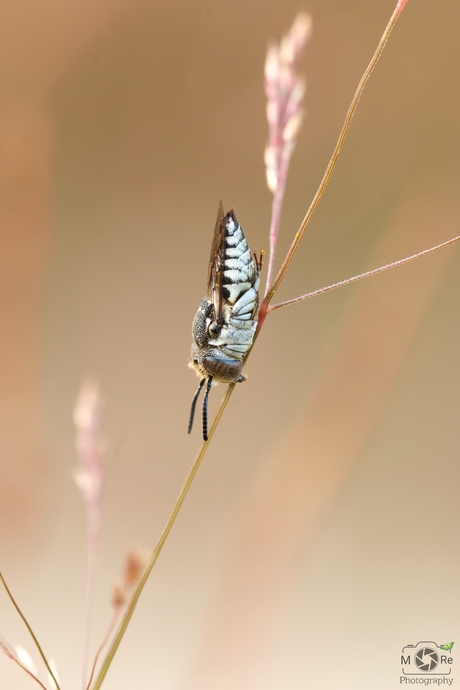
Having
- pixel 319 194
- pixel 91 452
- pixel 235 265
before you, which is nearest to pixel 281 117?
pixel 319 194

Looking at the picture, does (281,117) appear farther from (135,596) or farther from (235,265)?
(135,596)

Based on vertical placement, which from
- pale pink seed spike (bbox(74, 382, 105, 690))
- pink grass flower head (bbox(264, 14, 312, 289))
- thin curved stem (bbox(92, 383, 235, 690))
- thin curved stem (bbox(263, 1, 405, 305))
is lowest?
thin curved stem (bbox(92, 383, 235, 690))

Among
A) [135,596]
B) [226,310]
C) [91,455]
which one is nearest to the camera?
[135,596]

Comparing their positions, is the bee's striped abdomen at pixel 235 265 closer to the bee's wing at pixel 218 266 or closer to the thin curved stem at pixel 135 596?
the bee's wing at pixel 218 266

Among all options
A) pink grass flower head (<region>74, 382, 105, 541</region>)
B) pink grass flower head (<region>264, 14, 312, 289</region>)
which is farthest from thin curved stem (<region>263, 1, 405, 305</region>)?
Result: pink grass flower head (<region>74, 382, 105, 541</region>)

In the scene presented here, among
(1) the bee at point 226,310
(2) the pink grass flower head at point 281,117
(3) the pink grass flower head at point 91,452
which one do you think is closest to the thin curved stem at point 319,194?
(2) the pink grass flower head at point 281,117

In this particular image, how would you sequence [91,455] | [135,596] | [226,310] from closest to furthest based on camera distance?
1. [135,596]
2. [91,455]
3. [226,310]

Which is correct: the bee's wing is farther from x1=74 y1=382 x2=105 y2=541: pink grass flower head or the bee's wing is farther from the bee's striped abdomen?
x1=74 y1=382 x2=105 y2=541: pink grass flower head
